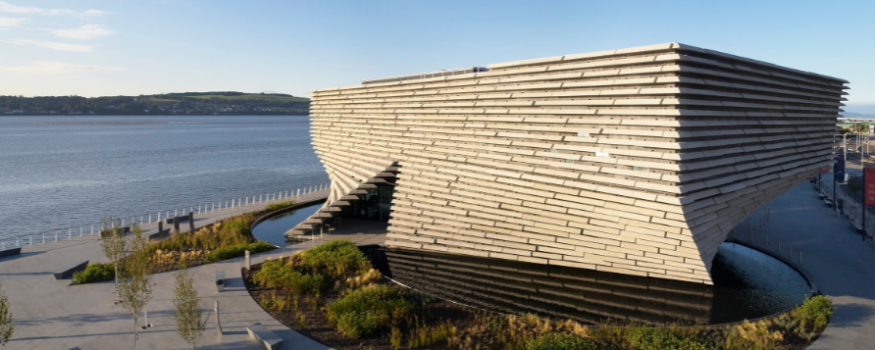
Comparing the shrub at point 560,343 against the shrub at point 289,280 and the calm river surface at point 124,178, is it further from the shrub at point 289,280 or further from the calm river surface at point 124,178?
the calm river surface at point 124,178

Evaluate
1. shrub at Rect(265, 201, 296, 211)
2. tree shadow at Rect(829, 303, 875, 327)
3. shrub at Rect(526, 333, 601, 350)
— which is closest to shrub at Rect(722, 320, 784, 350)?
tree shadow at Rect(829, 303, 875, 327)

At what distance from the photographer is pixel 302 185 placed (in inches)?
2226

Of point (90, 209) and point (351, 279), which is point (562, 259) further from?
point (90, 209)

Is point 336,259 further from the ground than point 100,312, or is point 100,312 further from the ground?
point 336,259

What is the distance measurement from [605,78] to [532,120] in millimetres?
3212

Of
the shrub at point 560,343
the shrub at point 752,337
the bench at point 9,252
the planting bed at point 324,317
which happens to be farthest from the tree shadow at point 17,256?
the shrub at point 752,337

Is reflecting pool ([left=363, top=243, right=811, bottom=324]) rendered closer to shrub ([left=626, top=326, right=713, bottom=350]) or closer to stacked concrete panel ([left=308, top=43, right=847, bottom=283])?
stacked concrete panel ([left=308, top=43, right=847, bottom=283])

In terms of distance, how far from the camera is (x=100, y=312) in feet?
48.3

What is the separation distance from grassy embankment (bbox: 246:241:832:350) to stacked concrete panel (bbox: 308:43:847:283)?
11.6 feet

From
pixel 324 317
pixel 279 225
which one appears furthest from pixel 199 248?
pixel 324 317

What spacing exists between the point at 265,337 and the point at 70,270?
38.0ft

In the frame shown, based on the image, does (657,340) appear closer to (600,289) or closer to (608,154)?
(600,289)

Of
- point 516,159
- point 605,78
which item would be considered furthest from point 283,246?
point 605,78

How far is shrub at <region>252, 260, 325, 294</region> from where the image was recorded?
16438 millimetres
